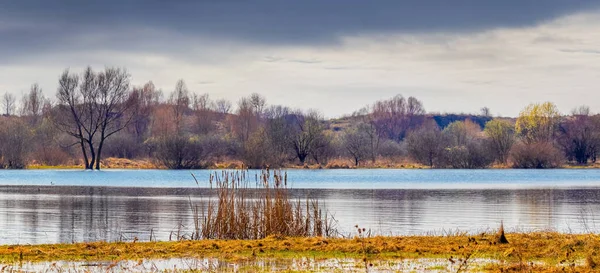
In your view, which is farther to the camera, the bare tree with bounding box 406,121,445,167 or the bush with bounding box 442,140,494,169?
the bare tree with bounding box 406,121,445,167

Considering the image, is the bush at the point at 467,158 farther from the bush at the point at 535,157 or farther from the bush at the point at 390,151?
the bush at the point at 390,151

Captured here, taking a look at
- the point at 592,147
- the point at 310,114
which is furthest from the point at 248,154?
the point at 592,147

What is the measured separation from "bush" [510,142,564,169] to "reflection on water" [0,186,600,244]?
53.5 metres

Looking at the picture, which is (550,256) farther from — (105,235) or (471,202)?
(471,202)

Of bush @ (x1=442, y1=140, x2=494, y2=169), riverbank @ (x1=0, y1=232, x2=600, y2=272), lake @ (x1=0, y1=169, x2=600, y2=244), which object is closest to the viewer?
riverbank @ (x1=0, y1=232, x2=600, y2=272)

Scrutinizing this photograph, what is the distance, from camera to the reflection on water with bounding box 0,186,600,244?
26031mm

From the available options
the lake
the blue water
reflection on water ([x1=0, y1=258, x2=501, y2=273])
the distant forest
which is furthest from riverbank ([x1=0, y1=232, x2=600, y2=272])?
the distant forest

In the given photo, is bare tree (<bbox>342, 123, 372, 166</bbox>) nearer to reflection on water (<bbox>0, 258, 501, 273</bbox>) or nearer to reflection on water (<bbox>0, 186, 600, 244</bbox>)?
reflection on water (<bbox>0, 186, 600, 244</bbox>)

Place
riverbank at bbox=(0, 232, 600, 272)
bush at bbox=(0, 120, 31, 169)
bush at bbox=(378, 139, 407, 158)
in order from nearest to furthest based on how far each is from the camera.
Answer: riverbank at bbox=(0, 232, 600, 272) → bush at bbox=(0, 120, 31, 169) → bush at bbox=(378, 139, 407, 158)

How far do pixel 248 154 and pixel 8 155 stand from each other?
1265 inches

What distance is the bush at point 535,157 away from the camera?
103438 millimetres

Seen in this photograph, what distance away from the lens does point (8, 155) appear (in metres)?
99.3

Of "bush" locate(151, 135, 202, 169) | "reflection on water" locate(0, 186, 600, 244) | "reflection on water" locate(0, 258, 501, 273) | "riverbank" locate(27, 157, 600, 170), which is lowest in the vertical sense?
"reflection on water" locate(0, 186, 600, 244)

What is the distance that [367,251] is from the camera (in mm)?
16312
